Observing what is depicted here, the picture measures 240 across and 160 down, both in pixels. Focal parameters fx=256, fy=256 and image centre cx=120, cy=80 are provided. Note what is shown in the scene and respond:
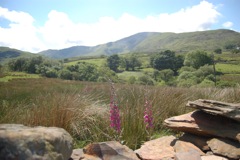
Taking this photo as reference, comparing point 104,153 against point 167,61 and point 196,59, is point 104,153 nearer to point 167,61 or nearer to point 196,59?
point 196,59

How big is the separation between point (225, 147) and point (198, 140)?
1.90ft

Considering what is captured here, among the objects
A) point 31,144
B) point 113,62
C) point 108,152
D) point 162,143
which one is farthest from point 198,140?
point 113,62

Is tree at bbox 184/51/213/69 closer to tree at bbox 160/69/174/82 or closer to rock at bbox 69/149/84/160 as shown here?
tree at bbox 160/69/174/82

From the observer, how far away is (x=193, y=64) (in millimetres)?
78312

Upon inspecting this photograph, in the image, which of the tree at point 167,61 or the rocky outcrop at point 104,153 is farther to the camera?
the tree at point 167,61

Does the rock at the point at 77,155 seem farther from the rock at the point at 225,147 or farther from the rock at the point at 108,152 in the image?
the rock at the point at 225,147

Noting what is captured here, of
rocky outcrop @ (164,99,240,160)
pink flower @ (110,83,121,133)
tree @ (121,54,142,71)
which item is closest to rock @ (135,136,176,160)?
rocky outcrop @ (164,99,240,160)

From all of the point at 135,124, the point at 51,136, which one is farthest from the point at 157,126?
the point at 51,136

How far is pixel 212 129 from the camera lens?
5.03 m

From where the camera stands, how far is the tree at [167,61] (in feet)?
284

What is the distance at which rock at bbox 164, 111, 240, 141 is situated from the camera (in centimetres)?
494

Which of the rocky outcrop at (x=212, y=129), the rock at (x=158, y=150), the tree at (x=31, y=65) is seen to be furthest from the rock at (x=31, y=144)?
the tree at (x=31, y=65)

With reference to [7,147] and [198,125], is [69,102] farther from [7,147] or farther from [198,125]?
[7,147]

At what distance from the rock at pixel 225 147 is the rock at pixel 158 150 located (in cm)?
74
